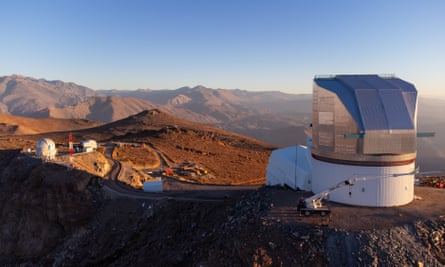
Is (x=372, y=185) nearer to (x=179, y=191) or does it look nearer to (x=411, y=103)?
(x=411, y=103)

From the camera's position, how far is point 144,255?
2484 centimetres

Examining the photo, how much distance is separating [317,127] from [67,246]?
2254 centimetres

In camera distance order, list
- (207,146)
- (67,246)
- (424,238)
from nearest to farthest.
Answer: (424,238) → (67,246) → (207,146)

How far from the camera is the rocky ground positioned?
1936cm

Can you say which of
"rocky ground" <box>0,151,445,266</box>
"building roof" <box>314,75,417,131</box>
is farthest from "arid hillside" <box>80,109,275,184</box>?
"building roof" <box>314,75,417,131</box>

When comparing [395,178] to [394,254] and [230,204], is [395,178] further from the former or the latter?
[230,204]

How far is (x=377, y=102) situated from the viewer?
24031 millimetres

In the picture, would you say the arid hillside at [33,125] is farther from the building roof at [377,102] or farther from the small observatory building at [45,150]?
the building roof at [377,102]

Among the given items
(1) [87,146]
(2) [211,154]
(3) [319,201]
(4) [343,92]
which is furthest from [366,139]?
(2) [211,154]

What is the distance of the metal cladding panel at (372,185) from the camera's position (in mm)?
23438

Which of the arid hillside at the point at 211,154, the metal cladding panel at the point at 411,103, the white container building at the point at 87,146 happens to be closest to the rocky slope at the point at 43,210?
the white container building at the point at 87,146

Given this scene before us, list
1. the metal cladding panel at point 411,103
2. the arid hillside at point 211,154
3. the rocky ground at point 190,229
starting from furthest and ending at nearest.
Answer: the arid hillside at point 211,154
the metal cladding panel at point 411,103
the rocky ground at point 190,229

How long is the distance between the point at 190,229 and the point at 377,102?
1502 cm

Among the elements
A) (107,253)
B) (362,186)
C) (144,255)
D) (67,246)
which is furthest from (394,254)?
→ (67,246)
